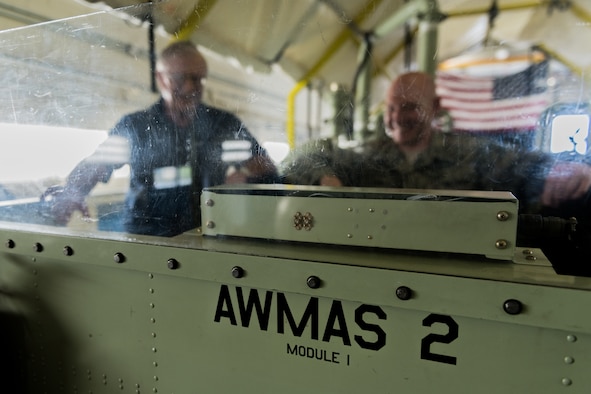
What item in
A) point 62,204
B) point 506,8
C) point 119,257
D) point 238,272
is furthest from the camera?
point 62,204

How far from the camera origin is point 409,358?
99 cm

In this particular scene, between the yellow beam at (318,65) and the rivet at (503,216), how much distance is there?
24.8 inches

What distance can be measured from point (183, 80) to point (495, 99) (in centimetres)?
101

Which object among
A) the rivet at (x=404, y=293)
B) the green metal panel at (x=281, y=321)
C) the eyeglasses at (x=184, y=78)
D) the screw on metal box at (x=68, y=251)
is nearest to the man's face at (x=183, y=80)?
the eyeglasses at (x=184, y=78)

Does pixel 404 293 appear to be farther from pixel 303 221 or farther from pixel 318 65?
pixel 318 65

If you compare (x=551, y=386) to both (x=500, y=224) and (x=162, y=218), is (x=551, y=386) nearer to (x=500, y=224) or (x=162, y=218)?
(x=500, y=224)

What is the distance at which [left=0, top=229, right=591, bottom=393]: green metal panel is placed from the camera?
866mm

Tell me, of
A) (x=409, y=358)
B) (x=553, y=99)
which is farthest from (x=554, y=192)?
(x=409, y=358)

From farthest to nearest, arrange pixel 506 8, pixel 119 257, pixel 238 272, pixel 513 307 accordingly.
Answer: pixel 119 257 < pixel 238 272 < pixel 506 8 < pixel 513 307

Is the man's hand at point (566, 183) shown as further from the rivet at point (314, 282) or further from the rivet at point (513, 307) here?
the rivet at point (314, 282)

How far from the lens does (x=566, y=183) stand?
1037 mm

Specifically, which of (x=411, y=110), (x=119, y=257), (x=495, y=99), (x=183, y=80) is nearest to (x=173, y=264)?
(x=119, y=257)

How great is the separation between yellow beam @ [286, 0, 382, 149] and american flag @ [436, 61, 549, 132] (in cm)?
28

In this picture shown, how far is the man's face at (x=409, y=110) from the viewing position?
1098 mm
